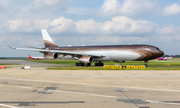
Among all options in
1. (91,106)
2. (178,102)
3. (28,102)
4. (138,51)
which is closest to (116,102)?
(91,106)

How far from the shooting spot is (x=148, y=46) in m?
37.1

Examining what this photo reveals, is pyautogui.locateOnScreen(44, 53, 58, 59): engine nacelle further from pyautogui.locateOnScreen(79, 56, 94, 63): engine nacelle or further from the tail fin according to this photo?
the tail fin

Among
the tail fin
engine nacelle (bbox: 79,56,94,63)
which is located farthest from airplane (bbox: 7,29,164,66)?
the tail fin

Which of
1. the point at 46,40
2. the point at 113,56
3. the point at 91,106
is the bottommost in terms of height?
the point at 91,106

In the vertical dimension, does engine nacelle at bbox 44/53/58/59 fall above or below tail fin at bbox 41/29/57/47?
below

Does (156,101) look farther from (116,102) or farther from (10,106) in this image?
(10,106)

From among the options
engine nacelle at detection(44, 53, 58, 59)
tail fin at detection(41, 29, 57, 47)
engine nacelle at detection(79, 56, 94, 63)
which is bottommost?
engine nacelle at detection(79, 56, 94, 63)

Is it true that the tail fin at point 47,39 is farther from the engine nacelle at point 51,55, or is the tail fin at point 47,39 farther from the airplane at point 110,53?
the engine nacelle at point 51,55

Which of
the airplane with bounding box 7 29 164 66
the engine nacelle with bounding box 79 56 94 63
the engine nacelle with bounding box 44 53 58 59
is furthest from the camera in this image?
the engine nacelle with bounding box 44 53 58 59

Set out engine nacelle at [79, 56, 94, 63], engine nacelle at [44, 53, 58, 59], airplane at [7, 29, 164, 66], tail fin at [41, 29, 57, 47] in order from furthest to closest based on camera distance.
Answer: tail fin at [41, 29, 57, 47] → engine nacelle at [44, 53, 58, 59] → engine nacelle at [79, 56, 94, 63] → airplane at [7, 29, 164, 66]

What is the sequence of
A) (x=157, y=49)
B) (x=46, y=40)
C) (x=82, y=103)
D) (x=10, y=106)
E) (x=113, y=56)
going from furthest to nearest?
(x=46, y=40), (x=113, y=56), (x=157, y=49), (x=82, y=103), (x=10, y=106)

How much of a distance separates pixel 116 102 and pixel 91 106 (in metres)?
1.29

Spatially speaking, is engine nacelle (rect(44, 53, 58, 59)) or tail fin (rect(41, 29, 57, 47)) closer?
engine nacelle (rect(44, 53, 58, 59))

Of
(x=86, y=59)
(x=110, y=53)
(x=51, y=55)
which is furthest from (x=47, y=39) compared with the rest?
(x=110, y=53)
